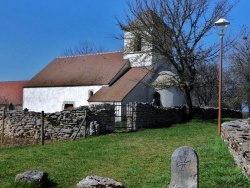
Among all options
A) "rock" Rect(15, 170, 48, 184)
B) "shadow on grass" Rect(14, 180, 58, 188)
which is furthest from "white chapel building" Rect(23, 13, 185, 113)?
"rock" Rect(15, 170, 48, 184)

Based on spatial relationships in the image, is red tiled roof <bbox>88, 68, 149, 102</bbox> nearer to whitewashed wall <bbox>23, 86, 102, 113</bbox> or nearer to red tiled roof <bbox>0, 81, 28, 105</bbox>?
whitewashed wall <bbox>23, 86, 102, 113</bbox>

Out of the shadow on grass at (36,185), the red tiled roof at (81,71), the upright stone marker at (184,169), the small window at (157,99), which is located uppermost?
the red tiled roof at (81,71)

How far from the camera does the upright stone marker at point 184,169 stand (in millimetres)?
6887

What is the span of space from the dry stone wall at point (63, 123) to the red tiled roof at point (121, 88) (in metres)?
11.8

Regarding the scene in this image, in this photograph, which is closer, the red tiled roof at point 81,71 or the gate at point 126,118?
the gate at point 126,118

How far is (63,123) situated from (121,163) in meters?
8.72

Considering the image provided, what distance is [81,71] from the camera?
39156mm

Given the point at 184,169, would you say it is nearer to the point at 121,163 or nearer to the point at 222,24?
the point at 121,163

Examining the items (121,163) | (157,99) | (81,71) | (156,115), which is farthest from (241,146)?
(81,71)

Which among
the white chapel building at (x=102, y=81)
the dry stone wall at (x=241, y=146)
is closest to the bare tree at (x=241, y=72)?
the white chapel building at (x=102, y=81)

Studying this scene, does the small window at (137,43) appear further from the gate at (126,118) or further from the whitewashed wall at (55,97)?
the whitewashed wall at (55,97)

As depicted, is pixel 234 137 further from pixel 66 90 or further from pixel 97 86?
pixel 66 90

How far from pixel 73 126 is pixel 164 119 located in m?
8.28

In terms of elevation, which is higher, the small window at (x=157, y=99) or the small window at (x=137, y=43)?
the small window at (x=137, y=43)
